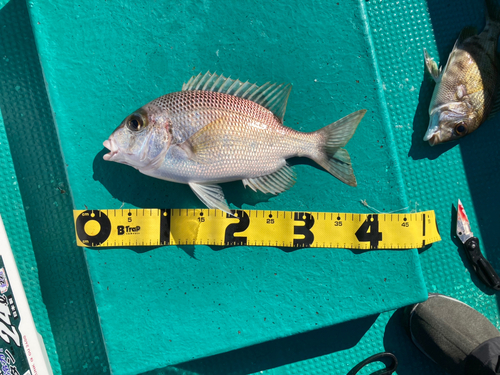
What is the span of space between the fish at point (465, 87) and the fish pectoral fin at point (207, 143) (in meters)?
1.36

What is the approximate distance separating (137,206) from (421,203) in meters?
1.81

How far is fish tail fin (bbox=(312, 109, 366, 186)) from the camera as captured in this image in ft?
5.60

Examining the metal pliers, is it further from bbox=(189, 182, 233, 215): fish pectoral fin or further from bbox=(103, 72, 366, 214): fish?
bbox=(189, 182, 233, 215): fish pectoral fin

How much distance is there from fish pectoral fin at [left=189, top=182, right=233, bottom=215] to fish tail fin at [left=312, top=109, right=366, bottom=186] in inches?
21.9

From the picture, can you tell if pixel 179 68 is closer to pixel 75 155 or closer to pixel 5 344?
pixel 75 155

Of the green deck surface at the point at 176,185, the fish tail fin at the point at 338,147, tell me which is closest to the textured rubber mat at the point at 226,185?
the green deck surface at the point at 176,185

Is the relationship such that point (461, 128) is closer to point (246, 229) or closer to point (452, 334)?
point (452, 334)

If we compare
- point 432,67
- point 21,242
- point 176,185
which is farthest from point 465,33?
point 21,242

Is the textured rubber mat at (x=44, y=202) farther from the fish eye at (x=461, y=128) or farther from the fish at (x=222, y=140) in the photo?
the fish eye at (x=461, y=128)

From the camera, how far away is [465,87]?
201cm

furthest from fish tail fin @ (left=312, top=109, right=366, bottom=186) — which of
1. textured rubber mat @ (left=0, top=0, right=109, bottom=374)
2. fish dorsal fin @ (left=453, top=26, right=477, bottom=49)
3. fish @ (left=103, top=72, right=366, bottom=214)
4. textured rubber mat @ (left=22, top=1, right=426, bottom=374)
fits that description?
textured rubber mat @ (left=0, top=0, right=109, bottom=374)

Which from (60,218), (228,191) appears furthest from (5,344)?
(228,191)

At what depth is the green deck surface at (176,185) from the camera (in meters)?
1.79

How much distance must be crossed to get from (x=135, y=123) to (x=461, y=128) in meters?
1.97
